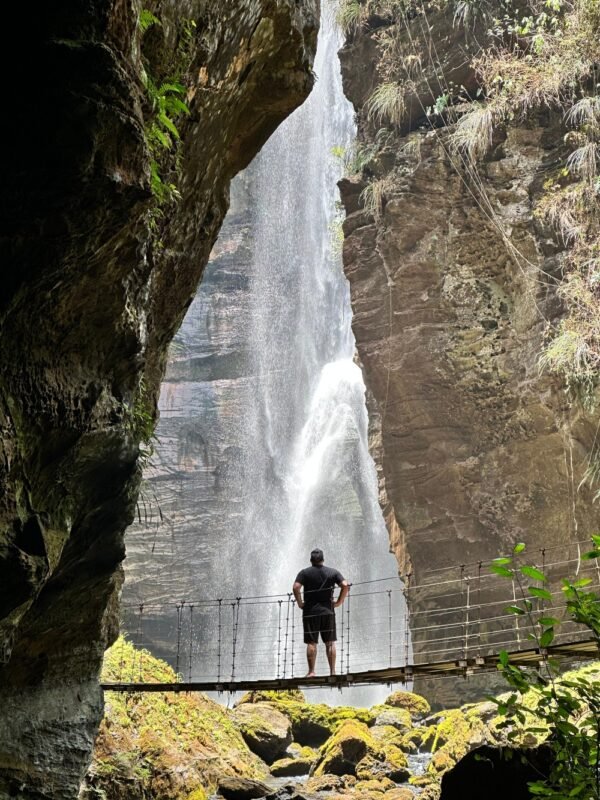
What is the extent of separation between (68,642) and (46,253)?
3183 mm

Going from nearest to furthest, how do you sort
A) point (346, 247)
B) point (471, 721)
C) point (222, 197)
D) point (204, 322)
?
1. point (222, 197)
2. point (471, 721)
3. point (346, 247)
4. point (204, 322)

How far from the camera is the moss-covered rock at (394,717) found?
10.7 meters

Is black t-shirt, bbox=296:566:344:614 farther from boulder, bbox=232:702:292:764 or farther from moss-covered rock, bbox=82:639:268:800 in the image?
boulder, bbox=232:702:292:764

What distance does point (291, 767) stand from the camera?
941 cm

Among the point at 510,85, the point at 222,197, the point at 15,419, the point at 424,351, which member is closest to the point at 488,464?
the point at 424,351

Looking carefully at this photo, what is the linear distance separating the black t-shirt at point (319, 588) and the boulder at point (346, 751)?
2823 millimetres

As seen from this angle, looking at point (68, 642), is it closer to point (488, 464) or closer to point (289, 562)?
point (488, 464)

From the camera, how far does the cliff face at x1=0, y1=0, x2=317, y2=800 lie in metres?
3.03

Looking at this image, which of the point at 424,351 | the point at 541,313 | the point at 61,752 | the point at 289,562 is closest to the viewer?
the point at 61,752

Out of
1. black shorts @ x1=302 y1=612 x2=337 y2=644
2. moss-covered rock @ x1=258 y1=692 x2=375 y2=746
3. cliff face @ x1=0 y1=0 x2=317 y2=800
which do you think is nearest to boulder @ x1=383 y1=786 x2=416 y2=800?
black shorts @ x1=302 y1=612 x2=337 y2=644

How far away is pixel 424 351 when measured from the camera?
39.7 ft

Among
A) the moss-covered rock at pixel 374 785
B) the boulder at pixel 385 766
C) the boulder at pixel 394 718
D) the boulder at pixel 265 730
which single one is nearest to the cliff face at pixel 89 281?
the moss-covered rock at pixel 374 785

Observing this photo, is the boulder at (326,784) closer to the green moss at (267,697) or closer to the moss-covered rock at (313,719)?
the moss-covered rock at (313,719)

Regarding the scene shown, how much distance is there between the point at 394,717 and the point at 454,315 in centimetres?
533
